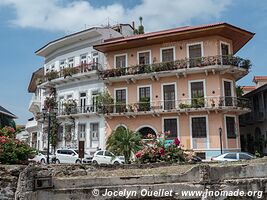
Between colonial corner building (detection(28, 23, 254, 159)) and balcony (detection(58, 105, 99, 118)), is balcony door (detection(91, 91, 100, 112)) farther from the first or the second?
colonial corner building (detection(28, 23, 254, 159))

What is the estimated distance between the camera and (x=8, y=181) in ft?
25.9

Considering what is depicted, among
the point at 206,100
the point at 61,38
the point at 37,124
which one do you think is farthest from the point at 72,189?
the point at 37,124

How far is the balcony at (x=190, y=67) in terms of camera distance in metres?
30.9

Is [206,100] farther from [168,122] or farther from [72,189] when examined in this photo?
[72,189]

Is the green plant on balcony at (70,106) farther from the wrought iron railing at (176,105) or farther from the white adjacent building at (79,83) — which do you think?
Answer: the wrought iron railing at (176,105)

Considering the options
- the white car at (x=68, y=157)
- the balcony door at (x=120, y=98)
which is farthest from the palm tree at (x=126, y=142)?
the balcony door at (x=120, y=98)

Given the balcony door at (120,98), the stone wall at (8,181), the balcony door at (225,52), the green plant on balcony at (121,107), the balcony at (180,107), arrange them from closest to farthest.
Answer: the stone wall at (8,181) < the balcony at (180,107) < the balcony door at (225,52) < the green plant on balcony at (121,107) < the balcony door at (120,98)

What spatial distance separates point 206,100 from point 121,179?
24.6 m

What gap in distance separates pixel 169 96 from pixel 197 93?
2816 millimetres

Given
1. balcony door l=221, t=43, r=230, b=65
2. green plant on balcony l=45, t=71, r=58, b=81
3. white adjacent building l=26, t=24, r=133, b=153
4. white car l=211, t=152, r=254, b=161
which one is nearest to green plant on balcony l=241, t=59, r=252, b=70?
balcony door l=221, t=43, r=230, b=65

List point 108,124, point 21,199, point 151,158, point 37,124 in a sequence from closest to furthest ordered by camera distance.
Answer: point 21,199
point 151,158
point 108,124
point 37,124

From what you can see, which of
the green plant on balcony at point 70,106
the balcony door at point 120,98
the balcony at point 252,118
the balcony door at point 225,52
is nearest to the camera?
the balcony door at point 225,52

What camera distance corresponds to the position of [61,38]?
39156 mm

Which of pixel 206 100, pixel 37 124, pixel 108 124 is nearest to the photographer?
pixel 206 100
